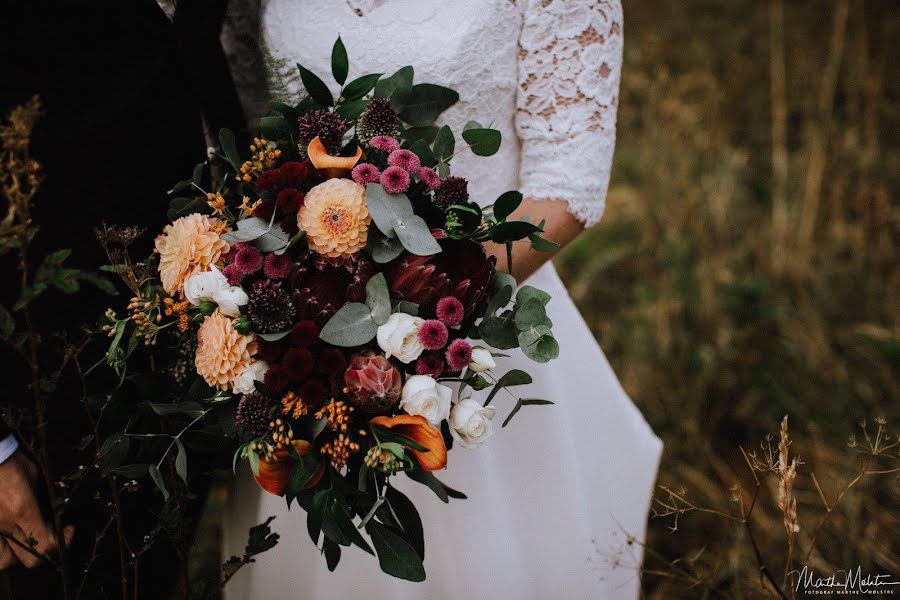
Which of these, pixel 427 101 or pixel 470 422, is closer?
pixel 470 422

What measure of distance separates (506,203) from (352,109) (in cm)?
28

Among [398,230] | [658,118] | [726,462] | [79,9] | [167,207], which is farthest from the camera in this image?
[658,118]

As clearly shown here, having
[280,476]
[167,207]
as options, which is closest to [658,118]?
[167,207]

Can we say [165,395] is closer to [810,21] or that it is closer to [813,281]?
[813,281]

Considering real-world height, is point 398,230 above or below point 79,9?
below

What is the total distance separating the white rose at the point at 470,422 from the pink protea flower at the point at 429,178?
30 cm

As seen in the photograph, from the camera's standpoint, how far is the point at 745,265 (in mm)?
2998

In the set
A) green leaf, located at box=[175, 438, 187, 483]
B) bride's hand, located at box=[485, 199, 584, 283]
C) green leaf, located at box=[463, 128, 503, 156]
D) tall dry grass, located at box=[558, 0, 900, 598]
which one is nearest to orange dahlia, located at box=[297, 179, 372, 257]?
Answer: green leaf, located at box=[463, 128, 503, 156]

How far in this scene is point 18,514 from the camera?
1.04 meters

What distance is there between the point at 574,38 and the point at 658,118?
2.20 metres

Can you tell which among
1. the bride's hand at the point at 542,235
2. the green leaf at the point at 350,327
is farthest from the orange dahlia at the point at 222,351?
the bride's hand at the point at 542,235

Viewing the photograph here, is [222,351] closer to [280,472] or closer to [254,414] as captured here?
[254,414]
